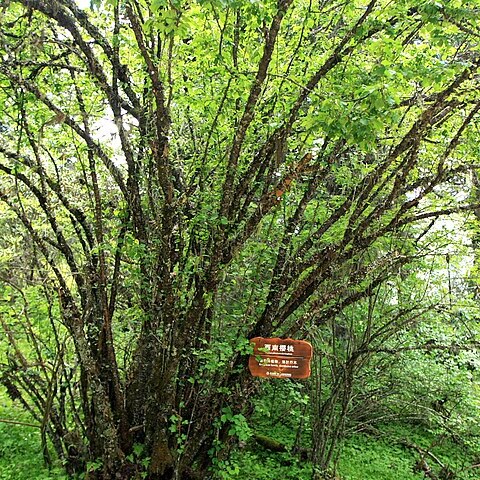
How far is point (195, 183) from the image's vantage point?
3486 mm

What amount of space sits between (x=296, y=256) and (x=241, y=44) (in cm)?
164

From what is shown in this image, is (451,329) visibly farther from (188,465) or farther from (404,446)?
(188,465)

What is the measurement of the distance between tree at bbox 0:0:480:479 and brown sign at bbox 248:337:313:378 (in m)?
0.12

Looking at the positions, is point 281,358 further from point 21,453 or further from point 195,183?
point 21,453

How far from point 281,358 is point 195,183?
1.40 metres

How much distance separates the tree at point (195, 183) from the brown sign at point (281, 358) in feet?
0.39

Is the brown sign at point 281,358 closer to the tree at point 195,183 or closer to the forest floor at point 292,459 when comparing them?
the tree at point 195,183

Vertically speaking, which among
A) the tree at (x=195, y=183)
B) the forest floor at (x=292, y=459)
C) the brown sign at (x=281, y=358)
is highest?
the tree at (x=195, y=183)

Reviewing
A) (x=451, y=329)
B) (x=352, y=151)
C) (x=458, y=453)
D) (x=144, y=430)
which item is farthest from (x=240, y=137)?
(x=458, y=453)

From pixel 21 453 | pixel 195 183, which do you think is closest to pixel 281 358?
pixel 195 183

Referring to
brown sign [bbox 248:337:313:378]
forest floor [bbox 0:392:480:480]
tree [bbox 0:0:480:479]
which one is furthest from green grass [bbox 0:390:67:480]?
brown sign [bbox 248:337:313:378]

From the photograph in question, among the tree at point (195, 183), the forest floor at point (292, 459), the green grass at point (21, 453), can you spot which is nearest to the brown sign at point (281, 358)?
the tree at point (195, 183)

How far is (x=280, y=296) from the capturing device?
11.3 ft

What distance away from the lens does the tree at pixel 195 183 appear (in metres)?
3.01
